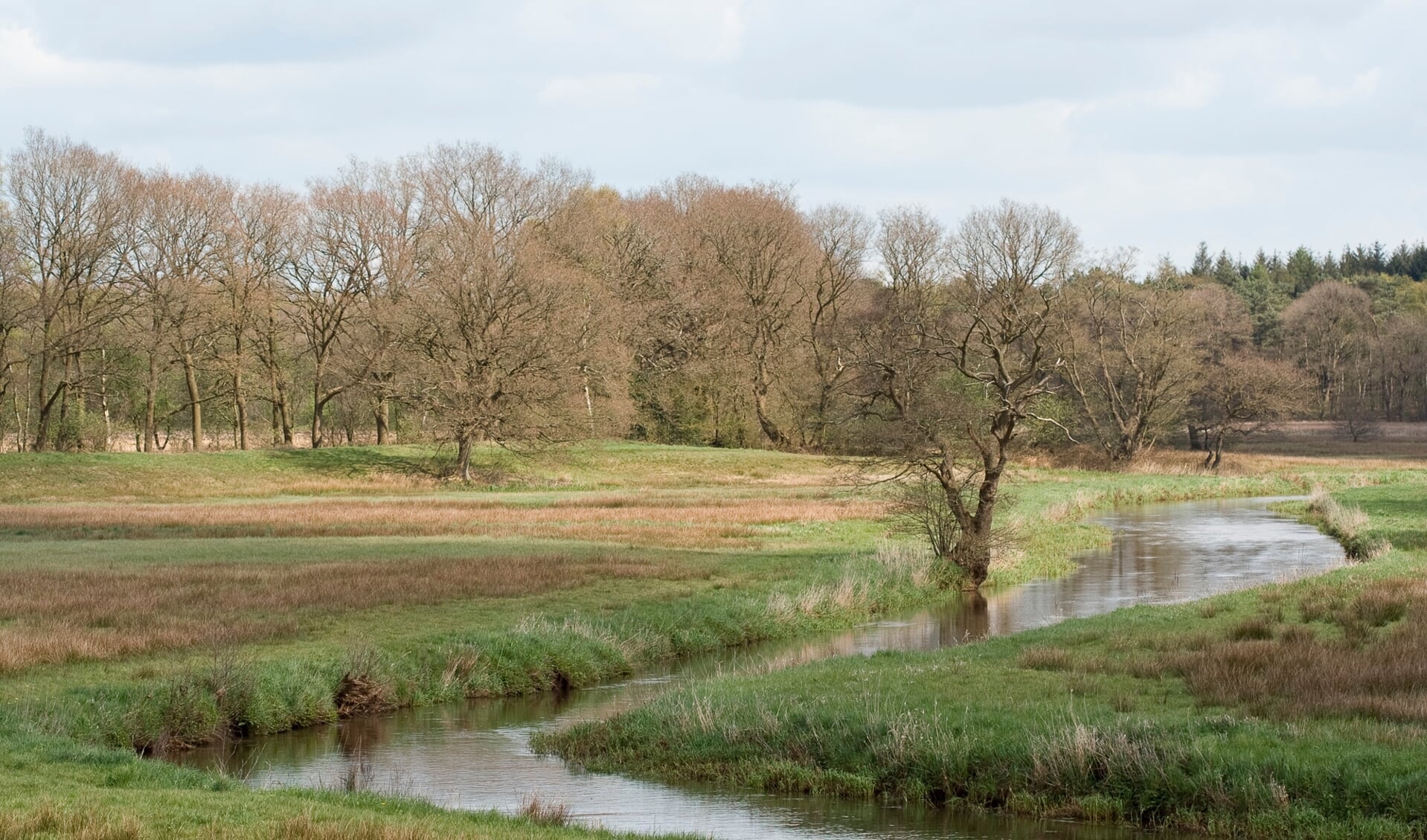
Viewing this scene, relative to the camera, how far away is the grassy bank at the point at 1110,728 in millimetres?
13828

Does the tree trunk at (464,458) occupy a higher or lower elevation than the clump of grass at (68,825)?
higher

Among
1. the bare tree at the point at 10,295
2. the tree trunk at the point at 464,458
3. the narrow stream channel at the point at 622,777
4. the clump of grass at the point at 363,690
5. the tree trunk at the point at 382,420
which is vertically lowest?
the narrow stream channel at the point at 622,777

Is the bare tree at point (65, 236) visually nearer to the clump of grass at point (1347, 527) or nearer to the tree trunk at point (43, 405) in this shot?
the tree trunk at point (43, 405)

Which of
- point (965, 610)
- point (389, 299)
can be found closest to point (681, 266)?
point (389, 299)

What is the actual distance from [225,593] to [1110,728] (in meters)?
19.2

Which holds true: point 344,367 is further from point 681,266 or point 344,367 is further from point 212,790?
point 212,790

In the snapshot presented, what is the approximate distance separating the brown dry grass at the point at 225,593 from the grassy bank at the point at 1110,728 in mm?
8189

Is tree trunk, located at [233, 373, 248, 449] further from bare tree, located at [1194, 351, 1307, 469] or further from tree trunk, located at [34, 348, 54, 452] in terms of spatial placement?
bare tree, located at [1194, 351, 1307, 469]

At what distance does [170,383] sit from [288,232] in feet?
60.2

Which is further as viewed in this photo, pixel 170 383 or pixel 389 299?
pixel 170 383

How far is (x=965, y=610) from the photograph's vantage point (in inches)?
1236

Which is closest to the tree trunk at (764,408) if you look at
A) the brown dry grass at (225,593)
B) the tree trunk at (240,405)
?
the tree trunk at (240,405)

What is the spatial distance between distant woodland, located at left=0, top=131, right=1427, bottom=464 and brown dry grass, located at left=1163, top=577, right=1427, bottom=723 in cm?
2538

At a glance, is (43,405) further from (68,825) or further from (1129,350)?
(1129,350)
